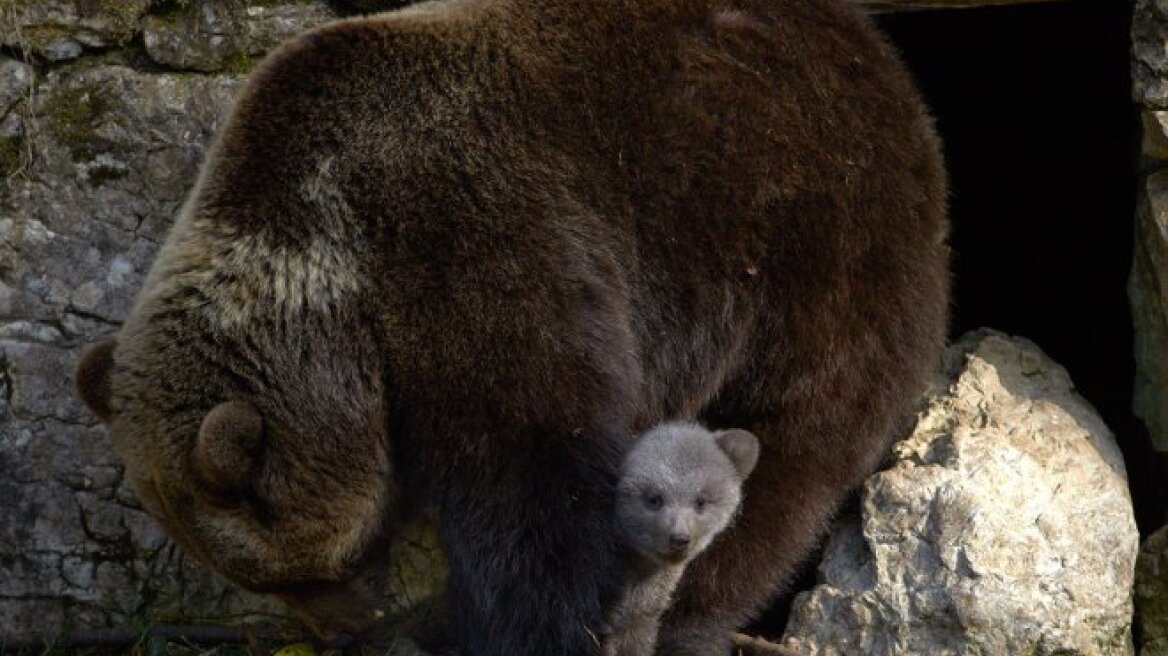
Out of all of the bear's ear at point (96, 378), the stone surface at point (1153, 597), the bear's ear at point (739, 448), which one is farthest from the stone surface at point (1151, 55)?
the bear's ear at point (96, 378)

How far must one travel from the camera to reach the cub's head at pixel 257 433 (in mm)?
4953

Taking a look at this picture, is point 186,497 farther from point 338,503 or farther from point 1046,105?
point 1046,105

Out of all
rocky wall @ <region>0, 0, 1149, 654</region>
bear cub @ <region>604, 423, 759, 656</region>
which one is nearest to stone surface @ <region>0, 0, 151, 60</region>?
rocky wall @ <region>0, 0, 1149, 654</region>

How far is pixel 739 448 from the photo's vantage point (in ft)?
16.4

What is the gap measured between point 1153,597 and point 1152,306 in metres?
0.97

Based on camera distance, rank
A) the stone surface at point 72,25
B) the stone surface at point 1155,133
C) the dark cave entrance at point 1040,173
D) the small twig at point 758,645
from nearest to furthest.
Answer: the small twig at point 758,645 → the stone surface at point 1155,133 → the stone surface at point 72,25 → the dark cave entrance at point 1040,173

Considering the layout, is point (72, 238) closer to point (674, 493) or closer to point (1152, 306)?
point (674, 493)

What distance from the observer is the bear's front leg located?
16.1 feet

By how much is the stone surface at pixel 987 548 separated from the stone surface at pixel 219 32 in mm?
2609

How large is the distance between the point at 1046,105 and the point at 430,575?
345cm

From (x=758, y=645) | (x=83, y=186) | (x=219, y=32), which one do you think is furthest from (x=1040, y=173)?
(x=83, y=186)

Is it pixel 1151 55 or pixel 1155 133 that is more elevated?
pixel 1151 55

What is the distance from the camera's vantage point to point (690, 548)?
4.71 m

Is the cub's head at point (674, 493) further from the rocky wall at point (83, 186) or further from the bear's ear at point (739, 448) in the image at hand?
the rocky wall at point (83, 186)
